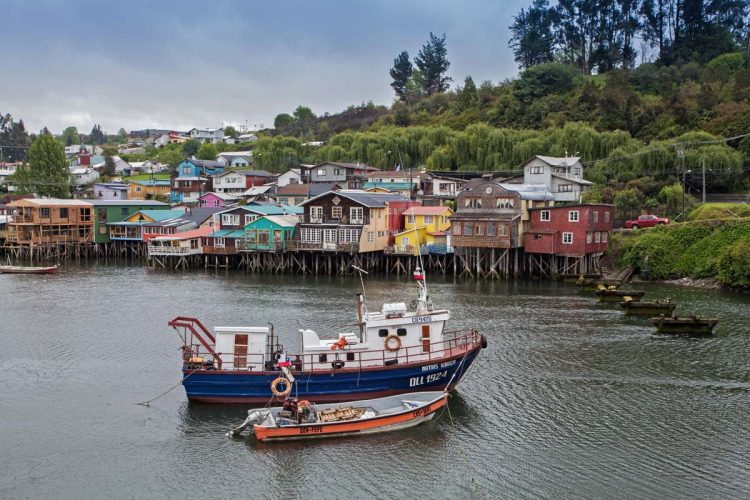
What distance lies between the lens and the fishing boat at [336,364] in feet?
76.8

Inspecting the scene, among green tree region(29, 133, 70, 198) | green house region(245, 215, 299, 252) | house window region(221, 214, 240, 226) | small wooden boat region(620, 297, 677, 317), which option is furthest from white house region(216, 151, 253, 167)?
A: small wooden boat region(620, 297, 677, 317)

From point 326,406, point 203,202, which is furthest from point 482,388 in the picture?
point 203,202

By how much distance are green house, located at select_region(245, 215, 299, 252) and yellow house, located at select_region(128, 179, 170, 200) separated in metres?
40.7

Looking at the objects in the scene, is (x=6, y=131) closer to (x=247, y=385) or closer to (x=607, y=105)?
(x=607, y=105)

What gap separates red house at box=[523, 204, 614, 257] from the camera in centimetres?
4941

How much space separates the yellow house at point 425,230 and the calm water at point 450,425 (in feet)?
62.4

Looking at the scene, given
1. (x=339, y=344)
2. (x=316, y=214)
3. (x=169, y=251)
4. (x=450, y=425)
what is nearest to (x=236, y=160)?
(x=169, y=251)

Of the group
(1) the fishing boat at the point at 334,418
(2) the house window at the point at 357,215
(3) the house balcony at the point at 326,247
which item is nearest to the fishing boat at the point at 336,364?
(1) the fishing boat at the point at 334,418

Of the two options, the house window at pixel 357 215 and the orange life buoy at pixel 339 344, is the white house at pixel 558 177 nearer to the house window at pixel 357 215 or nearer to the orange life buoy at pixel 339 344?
the house window at pixel 357 215

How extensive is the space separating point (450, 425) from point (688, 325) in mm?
16643

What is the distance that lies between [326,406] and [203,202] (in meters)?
62.3

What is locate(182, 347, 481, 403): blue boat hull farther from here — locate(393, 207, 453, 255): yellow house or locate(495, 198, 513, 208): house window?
locate(393, 207, 453, 255): yellow house

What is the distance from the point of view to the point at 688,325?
109 ft

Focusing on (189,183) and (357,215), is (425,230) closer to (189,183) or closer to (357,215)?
(357,215)
